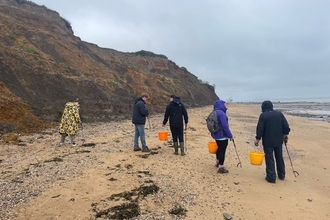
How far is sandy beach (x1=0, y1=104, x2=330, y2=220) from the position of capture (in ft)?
14.0

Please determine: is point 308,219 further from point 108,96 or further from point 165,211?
point 108,96

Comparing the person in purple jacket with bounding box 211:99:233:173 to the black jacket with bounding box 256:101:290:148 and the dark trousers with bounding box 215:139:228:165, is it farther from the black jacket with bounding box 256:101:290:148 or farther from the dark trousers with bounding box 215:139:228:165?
the black jacket with bounding box 256:101:290:148

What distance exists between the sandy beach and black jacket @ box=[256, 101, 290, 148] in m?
1.04

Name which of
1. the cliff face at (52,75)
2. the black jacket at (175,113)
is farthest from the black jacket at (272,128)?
the cliff face at (52,75)

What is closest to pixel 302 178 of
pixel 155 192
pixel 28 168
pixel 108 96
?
pixel 155 192

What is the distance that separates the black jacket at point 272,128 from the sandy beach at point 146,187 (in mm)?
1044

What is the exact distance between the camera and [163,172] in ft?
20.6

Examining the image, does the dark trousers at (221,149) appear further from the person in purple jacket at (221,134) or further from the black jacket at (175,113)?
the black jacket at (175,113)

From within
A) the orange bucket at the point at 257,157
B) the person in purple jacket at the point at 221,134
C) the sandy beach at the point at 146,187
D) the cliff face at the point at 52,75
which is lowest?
the sandy beach at the point at 146,187

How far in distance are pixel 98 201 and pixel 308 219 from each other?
3981 millimetres

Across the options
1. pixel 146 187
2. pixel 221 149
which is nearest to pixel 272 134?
pixel 221 149

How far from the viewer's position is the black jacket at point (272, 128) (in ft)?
19.9

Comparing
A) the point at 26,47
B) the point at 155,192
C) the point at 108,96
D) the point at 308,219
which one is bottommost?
the point at 308,219

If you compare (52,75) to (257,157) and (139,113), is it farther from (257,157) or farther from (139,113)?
(257,157)
